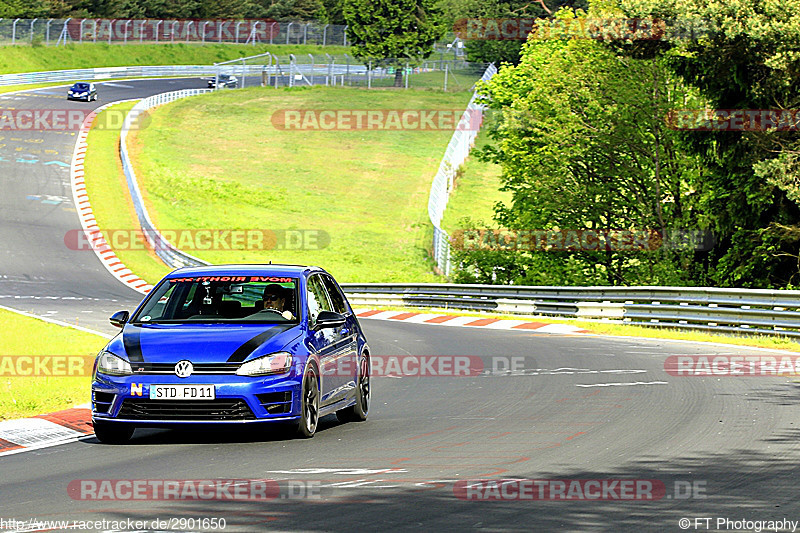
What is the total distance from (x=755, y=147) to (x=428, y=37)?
77638mm

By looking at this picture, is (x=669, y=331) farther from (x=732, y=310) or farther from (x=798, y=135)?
(x=798, y=135)

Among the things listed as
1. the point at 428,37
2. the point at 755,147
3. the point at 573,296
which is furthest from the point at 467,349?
the point at 428,37

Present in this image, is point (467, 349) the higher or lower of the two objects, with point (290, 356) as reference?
lower

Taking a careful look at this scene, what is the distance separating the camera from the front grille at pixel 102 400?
393 inches

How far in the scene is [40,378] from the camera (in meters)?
15.8

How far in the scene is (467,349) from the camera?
21.1m

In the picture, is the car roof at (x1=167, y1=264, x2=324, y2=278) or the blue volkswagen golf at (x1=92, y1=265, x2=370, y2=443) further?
the car roof at (x1=167, y1=264, x2=324, y2=278)

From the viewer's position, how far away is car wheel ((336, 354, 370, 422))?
11.9m

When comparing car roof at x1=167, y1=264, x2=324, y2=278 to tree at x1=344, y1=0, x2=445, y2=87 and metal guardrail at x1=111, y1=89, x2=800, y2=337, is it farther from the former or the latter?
tree at x1=344, y1=0, x2=445, y2=87

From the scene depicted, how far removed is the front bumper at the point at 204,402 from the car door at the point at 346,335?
1596 millimetres
